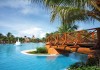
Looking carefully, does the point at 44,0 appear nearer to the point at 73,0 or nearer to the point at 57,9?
the point at 73,0

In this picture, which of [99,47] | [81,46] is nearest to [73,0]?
[99,47]

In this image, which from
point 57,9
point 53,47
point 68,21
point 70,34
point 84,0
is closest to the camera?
point 84,0

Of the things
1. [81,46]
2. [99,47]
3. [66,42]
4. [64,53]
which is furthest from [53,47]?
[99,47]

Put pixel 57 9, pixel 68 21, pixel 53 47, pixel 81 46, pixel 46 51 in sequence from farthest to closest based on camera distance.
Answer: pixel 46 51 → pixel 53 47 → pixel 81 46 → pixel 68 21 → pixel 57 9

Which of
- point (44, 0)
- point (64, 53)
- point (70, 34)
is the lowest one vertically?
point (64, 53)

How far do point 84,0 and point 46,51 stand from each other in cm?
1752

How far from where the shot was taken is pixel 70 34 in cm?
1627

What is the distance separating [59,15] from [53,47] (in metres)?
12.7

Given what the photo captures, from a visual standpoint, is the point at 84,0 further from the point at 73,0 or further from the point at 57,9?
the point at 57,9

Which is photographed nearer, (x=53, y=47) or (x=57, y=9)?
(x=57, y=9)

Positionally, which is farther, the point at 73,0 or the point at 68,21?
the point at 68,21

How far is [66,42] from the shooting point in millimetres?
17078

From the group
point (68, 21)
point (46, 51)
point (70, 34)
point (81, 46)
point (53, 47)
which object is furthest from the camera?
point (46, 51)

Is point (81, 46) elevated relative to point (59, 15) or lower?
lower
